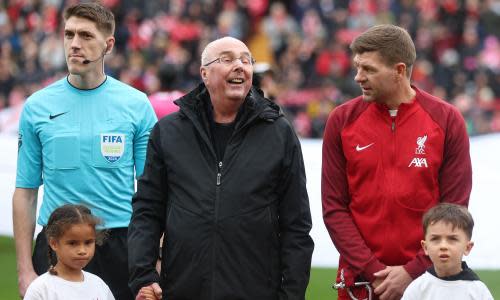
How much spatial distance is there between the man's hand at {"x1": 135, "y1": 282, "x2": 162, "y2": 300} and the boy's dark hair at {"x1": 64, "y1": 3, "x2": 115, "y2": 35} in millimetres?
1505

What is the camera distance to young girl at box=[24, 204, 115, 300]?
5.86 meters

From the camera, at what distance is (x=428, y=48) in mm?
20188

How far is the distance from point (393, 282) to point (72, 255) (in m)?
1.53

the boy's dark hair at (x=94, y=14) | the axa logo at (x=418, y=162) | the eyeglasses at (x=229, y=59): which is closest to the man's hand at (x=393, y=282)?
the axa logo at (x=418, y=162)

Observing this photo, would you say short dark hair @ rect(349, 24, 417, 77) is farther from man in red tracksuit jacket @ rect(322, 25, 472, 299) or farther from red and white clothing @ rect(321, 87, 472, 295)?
red and white clothing @ rect(321, 87, 472, 295)

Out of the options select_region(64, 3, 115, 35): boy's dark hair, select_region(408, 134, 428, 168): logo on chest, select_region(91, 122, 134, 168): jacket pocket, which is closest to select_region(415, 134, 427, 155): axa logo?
select_region(408, 134, 428, 168): logo on chest

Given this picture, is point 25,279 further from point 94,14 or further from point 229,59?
point 229,59

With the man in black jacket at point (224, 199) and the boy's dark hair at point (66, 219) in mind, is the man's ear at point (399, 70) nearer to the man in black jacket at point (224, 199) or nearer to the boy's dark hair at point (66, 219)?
the man in black jacket at point (224, 199)

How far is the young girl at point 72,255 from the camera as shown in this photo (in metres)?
5.86

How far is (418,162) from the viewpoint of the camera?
5.87 m

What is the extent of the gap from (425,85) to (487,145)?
8086 millimetres

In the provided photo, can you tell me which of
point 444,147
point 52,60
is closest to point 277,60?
point 52,60

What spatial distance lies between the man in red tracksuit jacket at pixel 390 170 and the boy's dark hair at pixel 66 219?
115cm

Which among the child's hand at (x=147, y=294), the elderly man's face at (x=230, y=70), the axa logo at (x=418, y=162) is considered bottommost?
the child's hand at (x=147, y=294)
